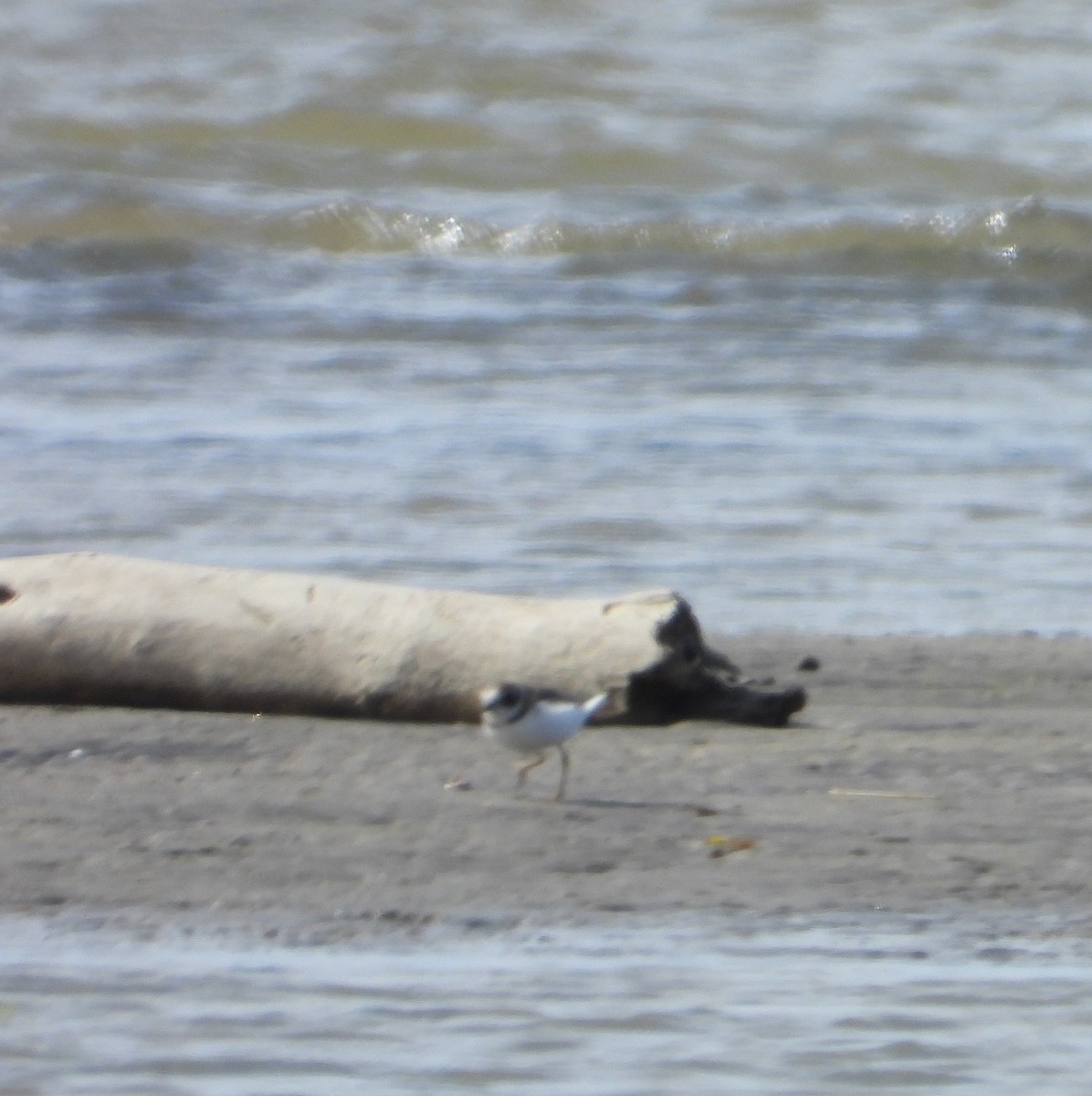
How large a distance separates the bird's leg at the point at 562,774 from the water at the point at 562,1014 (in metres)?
0.79

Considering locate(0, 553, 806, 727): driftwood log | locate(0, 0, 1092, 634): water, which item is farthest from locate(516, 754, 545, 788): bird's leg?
locate(0, 0, 1092, 634): water

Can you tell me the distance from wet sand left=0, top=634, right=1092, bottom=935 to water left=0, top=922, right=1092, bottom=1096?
18 cm

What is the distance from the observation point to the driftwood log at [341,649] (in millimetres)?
4949

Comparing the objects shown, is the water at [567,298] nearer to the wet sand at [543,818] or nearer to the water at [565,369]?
the water at [565,369]

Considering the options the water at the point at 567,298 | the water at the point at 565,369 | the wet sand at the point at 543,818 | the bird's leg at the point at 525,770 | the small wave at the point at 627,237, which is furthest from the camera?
the small wave at the point at 627,237

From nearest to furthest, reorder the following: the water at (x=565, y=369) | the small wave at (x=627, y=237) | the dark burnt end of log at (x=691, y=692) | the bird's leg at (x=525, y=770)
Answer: the water at (x=565, y=369) → the bird's leg at (x=525, y=770) → the dark burnt end of log at (x=691, y=692) → the small wave at (x=627, y=237)

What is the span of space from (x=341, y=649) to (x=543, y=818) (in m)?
0.99

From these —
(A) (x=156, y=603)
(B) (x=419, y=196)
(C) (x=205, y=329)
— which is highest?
(B) (x=419, y=196)

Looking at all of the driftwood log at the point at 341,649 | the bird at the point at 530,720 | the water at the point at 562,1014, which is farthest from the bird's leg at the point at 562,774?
the water at the point at 562,1014

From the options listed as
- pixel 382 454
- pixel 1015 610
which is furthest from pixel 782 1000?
pixel 382 454

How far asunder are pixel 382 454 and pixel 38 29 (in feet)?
47.5

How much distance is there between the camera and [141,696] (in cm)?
514

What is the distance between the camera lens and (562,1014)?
10.5 feet

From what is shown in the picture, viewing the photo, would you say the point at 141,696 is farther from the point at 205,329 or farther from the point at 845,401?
the point at 205,329
